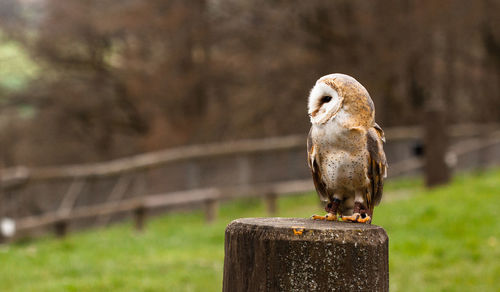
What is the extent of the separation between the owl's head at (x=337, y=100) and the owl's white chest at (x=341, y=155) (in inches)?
1.6

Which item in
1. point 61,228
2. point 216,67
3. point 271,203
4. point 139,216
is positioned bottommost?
point 61,228

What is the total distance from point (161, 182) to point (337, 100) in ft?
33.5

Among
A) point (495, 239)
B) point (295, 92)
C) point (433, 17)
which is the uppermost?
point (433, 17)

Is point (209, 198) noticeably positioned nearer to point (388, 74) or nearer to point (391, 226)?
point (391, 226)

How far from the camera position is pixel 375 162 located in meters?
2.17

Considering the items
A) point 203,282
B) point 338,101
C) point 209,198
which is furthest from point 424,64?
point 338,101

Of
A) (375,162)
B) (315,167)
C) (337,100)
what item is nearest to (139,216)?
(315,167)

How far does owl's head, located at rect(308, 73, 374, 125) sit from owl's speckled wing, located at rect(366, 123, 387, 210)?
8cm

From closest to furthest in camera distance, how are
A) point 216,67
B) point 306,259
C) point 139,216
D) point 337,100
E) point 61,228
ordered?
1. point 306,259
2. point 337,100
3. point 61,228
4. point 139,216
5. point 216,67

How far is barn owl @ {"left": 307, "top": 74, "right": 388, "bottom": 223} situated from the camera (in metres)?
2.07

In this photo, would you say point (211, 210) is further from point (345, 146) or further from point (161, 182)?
point (345, 146)

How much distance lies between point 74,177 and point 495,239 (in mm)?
6979

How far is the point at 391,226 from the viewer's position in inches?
324

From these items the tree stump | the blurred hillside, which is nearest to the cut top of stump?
the tree stump
